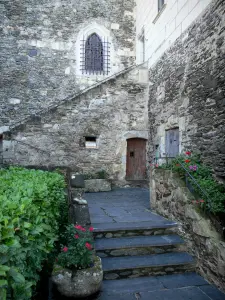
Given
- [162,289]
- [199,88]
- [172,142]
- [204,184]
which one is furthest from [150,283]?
[172,142]

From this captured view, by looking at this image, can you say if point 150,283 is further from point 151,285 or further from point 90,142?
point 90,142

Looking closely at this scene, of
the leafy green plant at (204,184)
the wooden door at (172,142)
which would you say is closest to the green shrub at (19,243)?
the leafy green plant at (204,184)

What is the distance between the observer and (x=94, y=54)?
38.2 feet

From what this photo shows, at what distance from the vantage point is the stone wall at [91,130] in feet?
27.4

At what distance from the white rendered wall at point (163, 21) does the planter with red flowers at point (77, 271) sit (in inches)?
237

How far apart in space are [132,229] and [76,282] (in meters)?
1.70

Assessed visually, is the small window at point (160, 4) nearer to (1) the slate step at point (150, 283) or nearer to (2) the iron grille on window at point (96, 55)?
(2) the iron grille on window at point (96, 55)

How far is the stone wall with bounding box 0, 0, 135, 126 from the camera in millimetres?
10648

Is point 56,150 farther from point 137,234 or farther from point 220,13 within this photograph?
point 220,13

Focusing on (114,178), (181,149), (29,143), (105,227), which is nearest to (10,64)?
(29,143)

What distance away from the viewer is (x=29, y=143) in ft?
27.3

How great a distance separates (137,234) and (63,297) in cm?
183

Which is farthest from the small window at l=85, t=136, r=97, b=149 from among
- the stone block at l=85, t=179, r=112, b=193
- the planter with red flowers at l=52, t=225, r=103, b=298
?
the planter with red flowers at l=52, t=225, r=103, b=298

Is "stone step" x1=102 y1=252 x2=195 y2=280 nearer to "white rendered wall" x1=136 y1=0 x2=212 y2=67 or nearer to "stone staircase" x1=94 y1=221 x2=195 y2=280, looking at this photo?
"stone staircase" x1=94 y1=221 x2=195 y2=280
